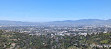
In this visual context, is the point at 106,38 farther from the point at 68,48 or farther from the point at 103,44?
the point at 68,48

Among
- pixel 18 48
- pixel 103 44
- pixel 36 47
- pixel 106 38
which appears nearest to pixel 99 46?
pixel 103 44

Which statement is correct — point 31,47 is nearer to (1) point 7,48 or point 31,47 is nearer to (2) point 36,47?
(2) point 36,47

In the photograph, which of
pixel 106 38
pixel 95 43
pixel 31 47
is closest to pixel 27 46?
pixel 31 47

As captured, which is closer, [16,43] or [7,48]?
[7,48]

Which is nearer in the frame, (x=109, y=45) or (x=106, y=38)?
(x=109, y=45)

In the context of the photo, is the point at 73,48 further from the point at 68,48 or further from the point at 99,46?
the point at 99,46

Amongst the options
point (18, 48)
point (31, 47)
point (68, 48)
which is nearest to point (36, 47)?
point (31, 47)

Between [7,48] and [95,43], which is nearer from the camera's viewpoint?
[7,48]
